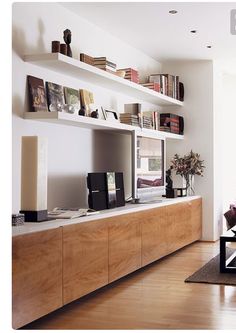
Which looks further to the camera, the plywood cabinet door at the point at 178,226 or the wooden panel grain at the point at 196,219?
the wooden panel grain at the point at 196,219

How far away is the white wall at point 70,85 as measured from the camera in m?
4.04

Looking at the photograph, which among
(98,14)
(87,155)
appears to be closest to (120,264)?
(87,155)

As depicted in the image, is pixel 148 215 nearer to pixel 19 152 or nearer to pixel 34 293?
pixel 19 152

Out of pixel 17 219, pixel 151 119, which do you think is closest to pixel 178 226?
pixel 151 119

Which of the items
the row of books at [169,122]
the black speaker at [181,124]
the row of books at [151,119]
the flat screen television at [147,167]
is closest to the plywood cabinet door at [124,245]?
the flat screen television at [147,167]

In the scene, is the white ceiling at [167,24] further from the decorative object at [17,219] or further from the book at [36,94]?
the decorative object at [17,219]

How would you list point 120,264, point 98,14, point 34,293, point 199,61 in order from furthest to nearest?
point 199,61
point 98,14
point 120,264
point 34,293

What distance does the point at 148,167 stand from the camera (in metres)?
6.03

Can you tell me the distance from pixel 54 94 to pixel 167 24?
1.63 m

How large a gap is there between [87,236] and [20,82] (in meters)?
1.26

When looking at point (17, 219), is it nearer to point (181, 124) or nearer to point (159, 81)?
point (159, 81)

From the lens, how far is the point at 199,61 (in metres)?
7.40

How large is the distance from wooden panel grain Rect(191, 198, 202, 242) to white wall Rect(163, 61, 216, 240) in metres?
0.12

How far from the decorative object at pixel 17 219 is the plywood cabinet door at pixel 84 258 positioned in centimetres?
30
